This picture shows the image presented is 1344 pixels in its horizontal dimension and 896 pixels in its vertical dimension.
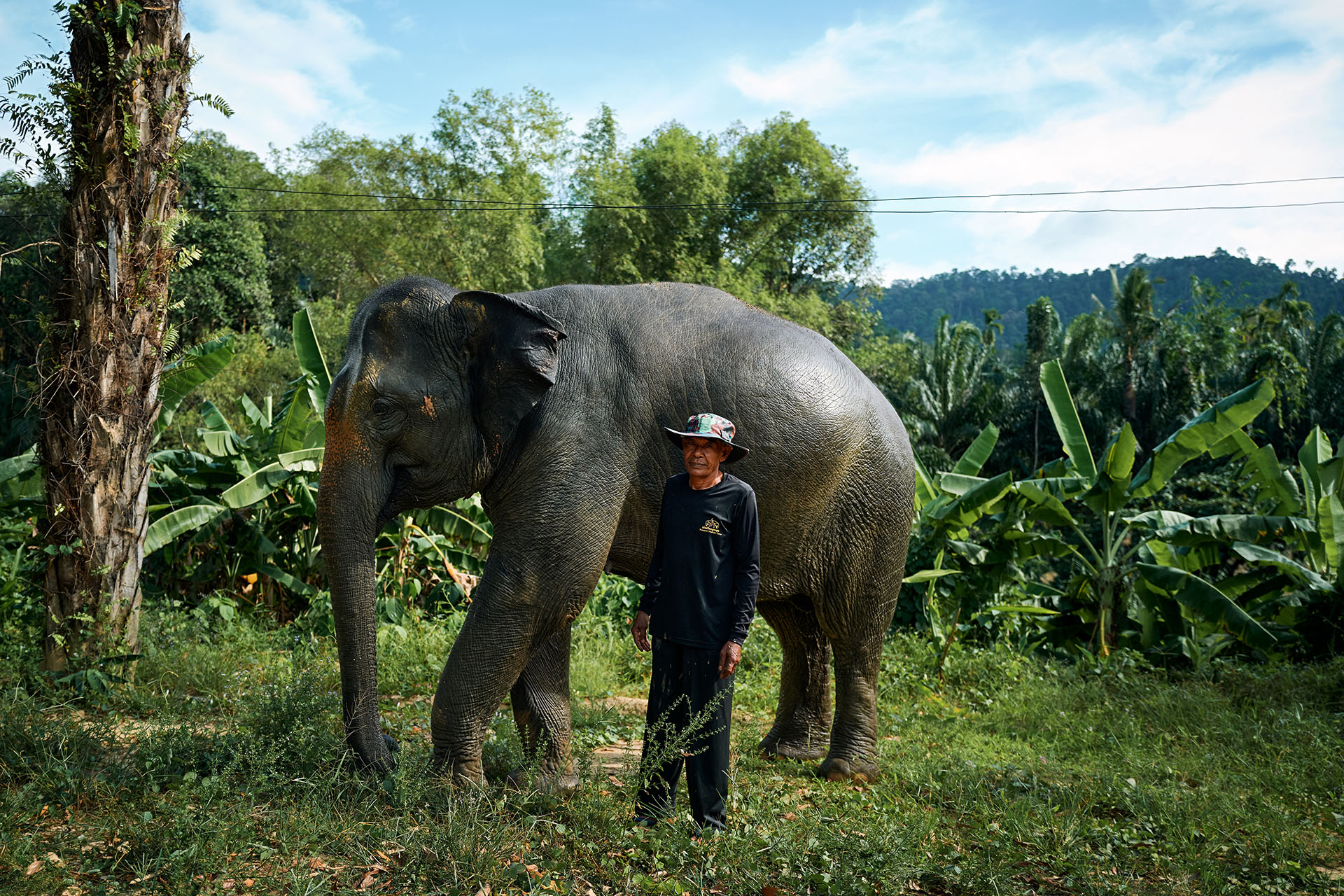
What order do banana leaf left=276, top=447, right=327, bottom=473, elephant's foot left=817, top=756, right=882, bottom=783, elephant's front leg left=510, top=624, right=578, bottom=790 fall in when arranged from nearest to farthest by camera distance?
elephant's front leg left=510, top=624, right=578, bottom=790, elephant's foot left=817, top=756, right=882, bottom=783, banana leaf left=276, top=447, right=327, bottom=473

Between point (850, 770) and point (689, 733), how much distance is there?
5.67 ft

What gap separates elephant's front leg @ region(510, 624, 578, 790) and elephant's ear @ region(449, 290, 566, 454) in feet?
3.62

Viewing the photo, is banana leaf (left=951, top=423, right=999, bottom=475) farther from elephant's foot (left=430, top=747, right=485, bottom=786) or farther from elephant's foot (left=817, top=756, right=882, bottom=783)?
elephant's foot (left=430, top=747, right=485, bottom=786)

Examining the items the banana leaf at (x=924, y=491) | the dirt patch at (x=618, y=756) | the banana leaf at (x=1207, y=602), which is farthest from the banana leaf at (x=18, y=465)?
the banana leaf at (x=1207, y=602)

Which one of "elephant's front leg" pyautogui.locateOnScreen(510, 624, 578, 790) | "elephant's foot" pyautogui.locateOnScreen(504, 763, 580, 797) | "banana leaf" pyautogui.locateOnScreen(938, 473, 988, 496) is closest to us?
"elephant's foot" pyautogui.locateOnScreen(504, 763, 580, 797)

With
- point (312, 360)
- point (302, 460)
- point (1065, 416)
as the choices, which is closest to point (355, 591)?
point (302, 460)

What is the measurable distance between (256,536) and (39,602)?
5.56 feet

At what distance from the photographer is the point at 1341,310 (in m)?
66.9

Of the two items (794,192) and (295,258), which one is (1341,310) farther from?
(295,258)

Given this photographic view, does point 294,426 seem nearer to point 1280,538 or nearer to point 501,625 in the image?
point 501,625

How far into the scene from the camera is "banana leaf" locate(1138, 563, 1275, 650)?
7.65 meters

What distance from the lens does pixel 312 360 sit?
879 centimetres

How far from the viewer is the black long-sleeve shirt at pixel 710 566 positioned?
3.88 metres

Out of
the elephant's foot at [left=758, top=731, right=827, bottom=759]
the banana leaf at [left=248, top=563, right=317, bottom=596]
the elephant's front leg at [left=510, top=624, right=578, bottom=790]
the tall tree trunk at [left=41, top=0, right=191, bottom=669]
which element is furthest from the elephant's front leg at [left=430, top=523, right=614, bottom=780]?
the banana leaf at [left=248, top=563, right=317, bottom=596]
